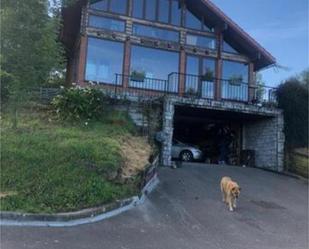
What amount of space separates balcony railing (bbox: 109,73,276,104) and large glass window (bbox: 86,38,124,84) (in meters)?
0.44

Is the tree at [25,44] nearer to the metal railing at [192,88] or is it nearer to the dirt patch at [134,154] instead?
the dirt patch at [134,154]

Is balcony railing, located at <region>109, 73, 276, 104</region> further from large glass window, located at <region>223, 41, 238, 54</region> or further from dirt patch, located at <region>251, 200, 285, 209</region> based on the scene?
dirt patch, located at <region>251, 200, 285, 209</region>

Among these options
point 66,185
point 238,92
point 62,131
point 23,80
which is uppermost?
point 238,92

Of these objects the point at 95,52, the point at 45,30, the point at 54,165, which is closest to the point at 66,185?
the point at 54,165

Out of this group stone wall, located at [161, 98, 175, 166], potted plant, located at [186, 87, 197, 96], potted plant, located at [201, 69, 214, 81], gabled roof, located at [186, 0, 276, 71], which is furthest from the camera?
gabled roof, located at [186, 0, 276, 71]

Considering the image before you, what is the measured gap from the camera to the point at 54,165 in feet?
36.8

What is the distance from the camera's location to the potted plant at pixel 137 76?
20938 millimetres

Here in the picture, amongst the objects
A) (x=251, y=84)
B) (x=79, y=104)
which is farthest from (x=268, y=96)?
(x=79, y=104)

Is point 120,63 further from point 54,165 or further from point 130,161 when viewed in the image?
point 54,165

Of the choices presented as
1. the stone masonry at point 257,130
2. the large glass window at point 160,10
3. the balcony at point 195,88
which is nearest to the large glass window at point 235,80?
the balcony at point 195,88

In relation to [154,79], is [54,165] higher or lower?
lower

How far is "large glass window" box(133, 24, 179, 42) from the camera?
70.5 ft

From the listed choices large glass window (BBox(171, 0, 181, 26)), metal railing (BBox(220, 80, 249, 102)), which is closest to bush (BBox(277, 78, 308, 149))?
metal railing (BBox(220, 80, 249, 102))

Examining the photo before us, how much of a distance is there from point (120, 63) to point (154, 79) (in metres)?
1.65
